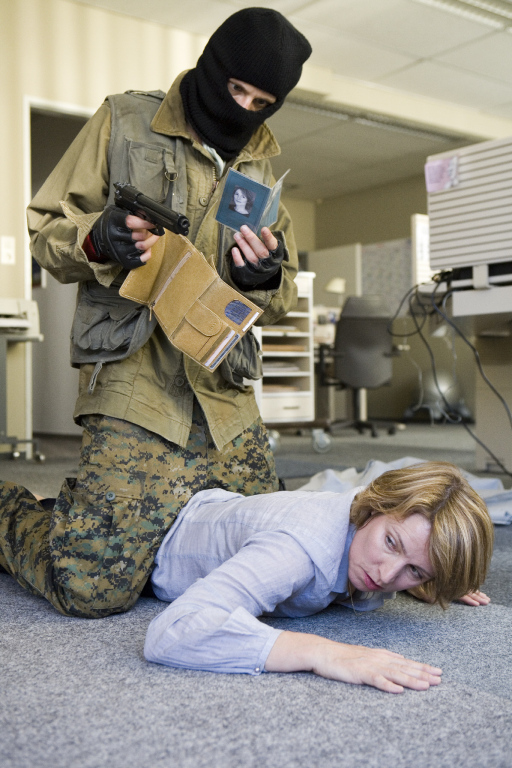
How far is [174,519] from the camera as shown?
1353 millimetres

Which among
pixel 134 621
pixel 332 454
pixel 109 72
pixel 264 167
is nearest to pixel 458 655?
pixel 134 621

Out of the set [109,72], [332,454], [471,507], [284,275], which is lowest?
[332,454]

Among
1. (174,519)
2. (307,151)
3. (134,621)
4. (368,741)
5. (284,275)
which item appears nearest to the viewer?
(368,741)

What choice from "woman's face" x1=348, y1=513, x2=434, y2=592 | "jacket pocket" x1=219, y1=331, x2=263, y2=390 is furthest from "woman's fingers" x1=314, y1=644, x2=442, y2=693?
"jacket pocket" x1=219, y1=331, x2=263, y2=390

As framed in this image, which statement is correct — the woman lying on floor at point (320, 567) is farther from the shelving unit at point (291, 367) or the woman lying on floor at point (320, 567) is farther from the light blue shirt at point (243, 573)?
the shelving unit at point (291, 367)

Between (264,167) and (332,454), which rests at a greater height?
(264,167)

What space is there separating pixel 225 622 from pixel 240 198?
667 millimetres

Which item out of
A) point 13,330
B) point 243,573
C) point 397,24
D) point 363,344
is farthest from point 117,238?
point 363,344

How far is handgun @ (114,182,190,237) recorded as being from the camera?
116cm

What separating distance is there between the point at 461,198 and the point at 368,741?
73.7 inches

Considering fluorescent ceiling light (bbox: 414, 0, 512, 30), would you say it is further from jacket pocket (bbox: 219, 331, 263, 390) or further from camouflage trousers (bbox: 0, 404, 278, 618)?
camouflage trousers (bbox: 0, 404, 278, 618)

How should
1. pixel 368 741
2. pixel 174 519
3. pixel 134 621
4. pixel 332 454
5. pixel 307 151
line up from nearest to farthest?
1. pixel 368 741
2. pixel 134 621
3. pixel 174 519
4. pixel 332 454
5. pixel 307 151

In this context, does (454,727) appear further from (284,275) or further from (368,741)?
(284,275)

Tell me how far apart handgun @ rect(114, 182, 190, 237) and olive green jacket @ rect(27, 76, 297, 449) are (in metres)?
0.13
